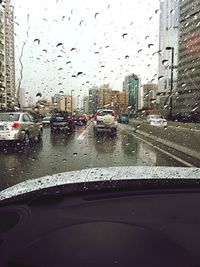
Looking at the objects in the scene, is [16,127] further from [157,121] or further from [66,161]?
[157,121]

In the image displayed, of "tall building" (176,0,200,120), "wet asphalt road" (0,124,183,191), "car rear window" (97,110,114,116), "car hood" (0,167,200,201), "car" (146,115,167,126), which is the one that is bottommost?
"wet asphalt road" (0,124,183,191)

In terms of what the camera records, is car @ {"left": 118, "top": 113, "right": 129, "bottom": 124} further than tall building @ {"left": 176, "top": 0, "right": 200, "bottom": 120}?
Yes

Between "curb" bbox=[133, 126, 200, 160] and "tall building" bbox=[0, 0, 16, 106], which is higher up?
"tall building" bbox=[0, 0, 16, 106]

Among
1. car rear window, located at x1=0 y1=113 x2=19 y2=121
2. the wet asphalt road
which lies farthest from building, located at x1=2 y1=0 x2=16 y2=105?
the wet asphalt road

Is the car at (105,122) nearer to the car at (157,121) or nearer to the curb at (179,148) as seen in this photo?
the car at (157,121)

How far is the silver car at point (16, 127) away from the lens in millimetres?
16312

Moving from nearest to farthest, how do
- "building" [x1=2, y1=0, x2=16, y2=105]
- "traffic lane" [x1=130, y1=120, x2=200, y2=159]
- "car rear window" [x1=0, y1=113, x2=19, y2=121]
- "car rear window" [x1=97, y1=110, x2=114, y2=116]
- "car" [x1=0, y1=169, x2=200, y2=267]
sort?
"car" [x1=0, y1=169, x2=200, y2=267], "traffic lane" [x1=130, y1=120, x2=200, y2=159], "building" [x1=2, y1=0, x2=16, y2=105], "car rear window" [x1=0, y1=113, x2=19, y2=121], "car rear window" [x1=97, y1=110, x2=114, y2=116]

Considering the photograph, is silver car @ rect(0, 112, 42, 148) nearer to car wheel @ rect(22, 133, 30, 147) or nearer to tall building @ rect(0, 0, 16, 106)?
car wheel @ rect(22, 133, 30, 147)

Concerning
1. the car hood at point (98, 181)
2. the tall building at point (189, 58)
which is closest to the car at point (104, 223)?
the car hood at point (98, 181)

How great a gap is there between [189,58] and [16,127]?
7514mm

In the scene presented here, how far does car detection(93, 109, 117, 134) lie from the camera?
2942cm

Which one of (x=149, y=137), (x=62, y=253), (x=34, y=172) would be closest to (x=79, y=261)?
(x=62, y=253)

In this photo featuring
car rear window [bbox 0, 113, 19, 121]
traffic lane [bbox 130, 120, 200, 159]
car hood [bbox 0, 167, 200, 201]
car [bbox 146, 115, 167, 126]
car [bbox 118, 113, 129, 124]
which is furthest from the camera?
car [bbox 118, 113, 129, 124]

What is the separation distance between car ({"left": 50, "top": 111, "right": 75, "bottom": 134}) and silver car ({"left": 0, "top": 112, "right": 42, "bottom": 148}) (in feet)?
44.4
